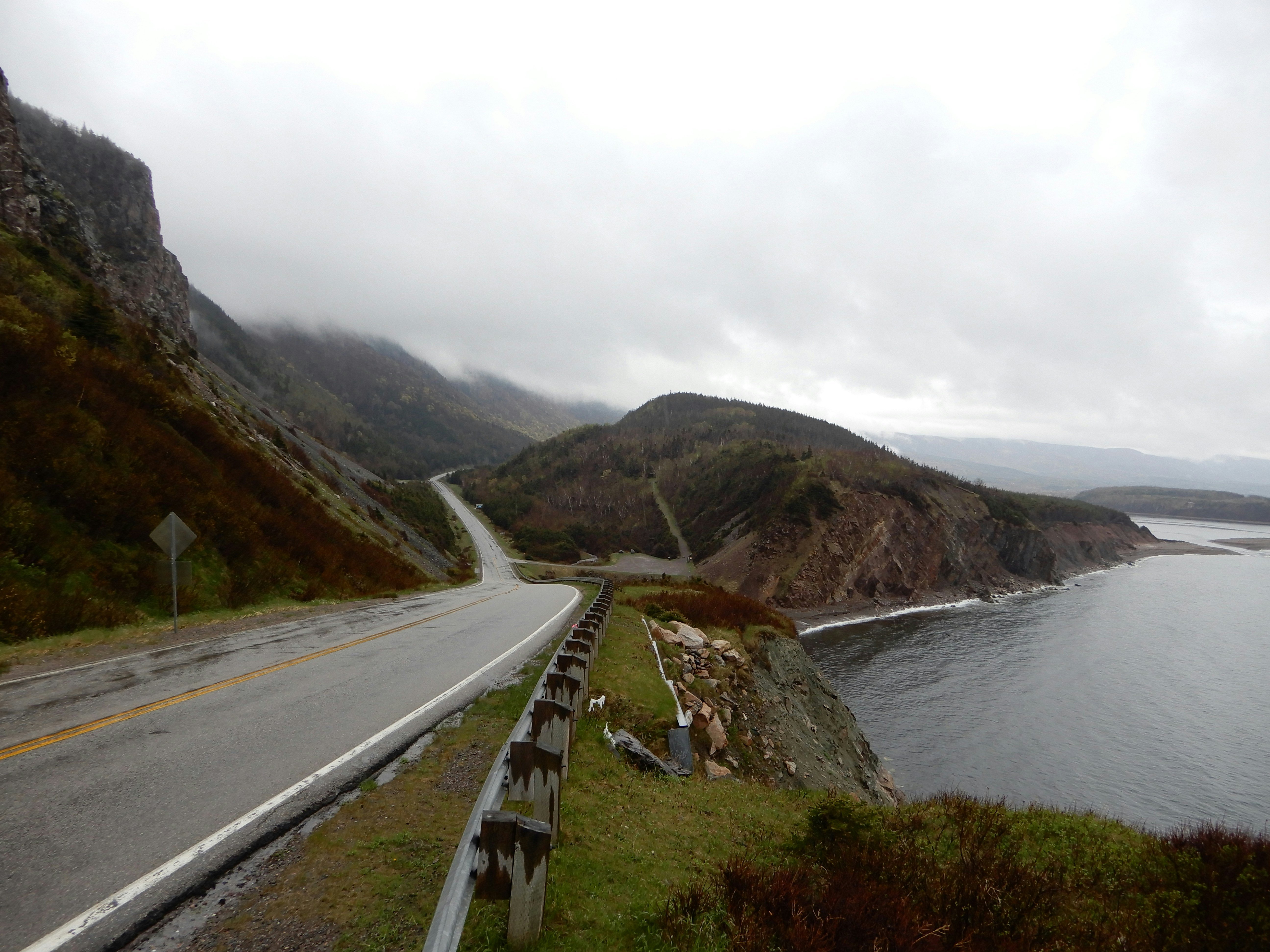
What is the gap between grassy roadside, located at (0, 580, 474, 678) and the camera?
30.0ft

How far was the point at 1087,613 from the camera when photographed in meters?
69.4

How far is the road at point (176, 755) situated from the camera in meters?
3.66

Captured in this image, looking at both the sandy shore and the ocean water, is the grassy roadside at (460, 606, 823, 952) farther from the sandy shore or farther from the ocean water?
the sandy shore

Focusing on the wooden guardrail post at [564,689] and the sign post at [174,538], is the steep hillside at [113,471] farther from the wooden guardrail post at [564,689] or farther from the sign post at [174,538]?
the wooden guardrail post at [564,689]

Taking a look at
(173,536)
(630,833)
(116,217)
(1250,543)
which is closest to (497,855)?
(630,833)

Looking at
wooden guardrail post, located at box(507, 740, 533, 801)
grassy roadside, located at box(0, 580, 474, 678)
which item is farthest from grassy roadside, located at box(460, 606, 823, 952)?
grassy roadside, located at box(0, 580, 474, 678)

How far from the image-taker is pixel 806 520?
247 ft

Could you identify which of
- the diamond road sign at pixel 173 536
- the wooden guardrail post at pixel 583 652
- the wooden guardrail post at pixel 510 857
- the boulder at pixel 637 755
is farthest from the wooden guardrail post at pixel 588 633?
the diamond road sign at pixel 173 536

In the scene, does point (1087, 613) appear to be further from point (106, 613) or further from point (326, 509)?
point (106, 613)

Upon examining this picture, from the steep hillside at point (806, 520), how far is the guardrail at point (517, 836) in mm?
64613

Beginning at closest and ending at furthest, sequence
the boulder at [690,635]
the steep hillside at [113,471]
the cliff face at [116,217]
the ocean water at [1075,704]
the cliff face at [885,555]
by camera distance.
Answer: the steep hillside at [113,471]
the boulder at [690,635]
the ocean water at [1075,704]
the cliff face at [116,217]
the cliff face at [885,555]

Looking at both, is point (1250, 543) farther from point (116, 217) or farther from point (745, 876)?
point (116, 217)

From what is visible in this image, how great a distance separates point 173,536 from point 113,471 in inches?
192

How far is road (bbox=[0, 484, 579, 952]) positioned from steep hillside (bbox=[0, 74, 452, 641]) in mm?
4091
